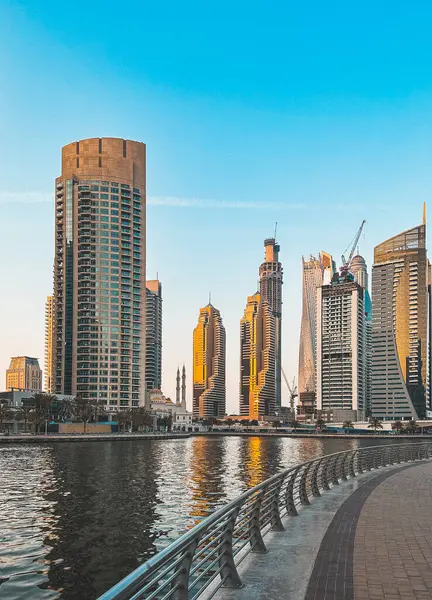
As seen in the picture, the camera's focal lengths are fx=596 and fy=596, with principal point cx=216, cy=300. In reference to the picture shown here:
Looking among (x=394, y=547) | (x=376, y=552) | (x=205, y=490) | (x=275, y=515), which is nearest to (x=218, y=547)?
(x=376, y=552)

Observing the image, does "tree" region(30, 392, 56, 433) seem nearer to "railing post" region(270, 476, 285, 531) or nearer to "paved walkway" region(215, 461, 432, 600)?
"paved walkway" region(215, 461, 432, 600)

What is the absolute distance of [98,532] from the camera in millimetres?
28391

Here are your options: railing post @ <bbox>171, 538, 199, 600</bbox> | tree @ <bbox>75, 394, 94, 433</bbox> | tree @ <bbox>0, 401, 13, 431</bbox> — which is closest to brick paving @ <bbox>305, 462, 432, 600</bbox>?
railing post @ <bbox>171, 538, 199, 600</bbox>

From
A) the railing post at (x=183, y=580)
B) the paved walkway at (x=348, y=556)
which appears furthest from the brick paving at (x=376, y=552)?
the railing post at (x=183, y=580)

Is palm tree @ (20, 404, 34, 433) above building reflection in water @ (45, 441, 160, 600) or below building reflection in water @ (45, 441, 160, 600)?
below

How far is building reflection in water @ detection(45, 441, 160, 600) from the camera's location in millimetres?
20375

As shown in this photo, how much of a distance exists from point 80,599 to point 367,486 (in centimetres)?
1490

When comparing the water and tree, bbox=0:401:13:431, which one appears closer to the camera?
the water

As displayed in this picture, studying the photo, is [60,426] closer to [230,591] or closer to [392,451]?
[392,451]

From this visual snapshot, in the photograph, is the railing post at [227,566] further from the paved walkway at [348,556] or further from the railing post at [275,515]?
the railing post at [275,515]

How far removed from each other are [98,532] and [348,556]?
1823cm

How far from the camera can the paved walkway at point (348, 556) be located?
10.7m

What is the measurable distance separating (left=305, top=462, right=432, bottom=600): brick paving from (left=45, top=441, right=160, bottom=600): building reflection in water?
27.3 feet

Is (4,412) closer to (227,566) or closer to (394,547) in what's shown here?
(394,547)
